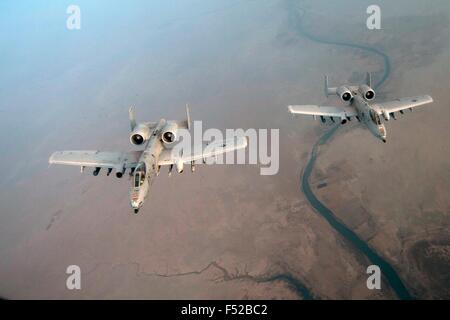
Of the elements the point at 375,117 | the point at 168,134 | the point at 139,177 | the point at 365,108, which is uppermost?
the point at 365,108

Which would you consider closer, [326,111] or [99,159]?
[99,159]

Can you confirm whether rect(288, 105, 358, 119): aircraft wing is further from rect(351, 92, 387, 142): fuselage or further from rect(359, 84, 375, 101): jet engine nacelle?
rect(359, 84, 375, 101): jet engine nacelle

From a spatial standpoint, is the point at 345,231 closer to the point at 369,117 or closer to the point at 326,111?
the point at 369,117

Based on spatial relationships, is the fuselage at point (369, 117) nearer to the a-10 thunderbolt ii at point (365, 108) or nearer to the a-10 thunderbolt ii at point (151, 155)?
the a-10 thunderbolt ii at point (365, 108)

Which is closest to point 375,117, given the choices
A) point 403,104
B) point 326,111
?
point 403,104

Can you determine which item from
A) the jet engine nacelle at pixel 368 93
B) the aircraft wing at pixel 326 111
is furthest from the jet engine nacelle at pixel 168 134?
the jet engine nacelle at pixel 368 93

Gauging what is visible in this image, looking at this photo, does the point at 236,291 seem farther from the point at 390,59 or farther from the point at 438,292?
the point at 390,59

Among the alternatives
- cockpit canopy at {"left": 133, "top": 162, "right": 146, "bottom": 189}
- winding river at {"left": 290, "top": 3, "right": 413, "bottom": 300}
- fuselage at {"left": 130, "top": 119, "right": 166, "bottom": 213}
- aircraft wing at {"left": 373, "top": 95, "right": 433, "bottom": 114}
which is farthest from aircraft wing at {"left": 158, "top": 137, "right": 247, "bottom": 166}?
aircraft wing at {"left": 373, "top": 95, "right": 433, "bottom": 114}
